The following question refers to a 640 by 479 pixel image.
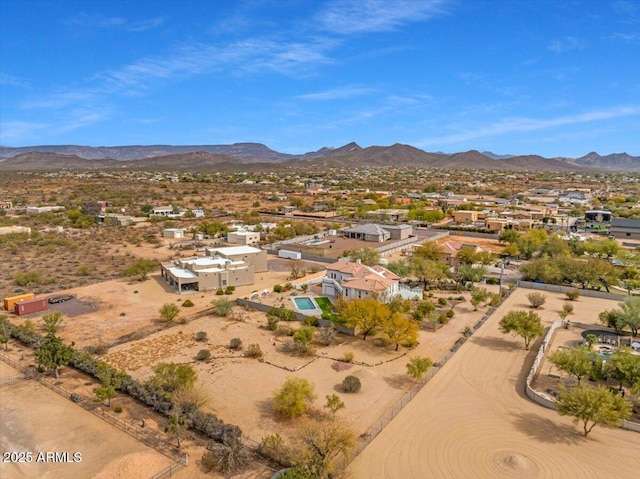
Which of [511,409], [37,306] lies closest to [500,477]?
[511,409]

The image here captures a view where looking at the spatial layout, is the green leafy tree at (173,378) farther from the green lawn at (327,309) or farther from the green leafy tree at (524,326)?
the green leafy tree at (524,326)

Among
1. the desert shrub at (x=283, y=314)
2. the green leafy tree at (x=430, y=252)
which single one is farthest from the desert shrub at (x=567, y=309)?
the desert shrub at (x=283, y=314)

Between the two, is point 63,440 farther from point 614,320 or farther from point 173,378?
point 614,320

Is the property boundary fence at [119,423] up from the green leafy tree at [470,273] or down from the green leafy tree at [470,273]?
down

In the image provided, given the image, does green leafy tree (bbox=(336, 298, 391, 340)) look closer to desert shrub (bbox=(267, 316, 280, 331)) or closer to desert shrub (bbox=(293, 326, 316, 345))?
desert shrub (bbox=(293, 326, 316, 345))

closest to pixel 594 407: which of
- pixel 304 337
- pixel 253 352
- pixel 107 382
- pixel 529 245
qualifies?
pixel 304 337

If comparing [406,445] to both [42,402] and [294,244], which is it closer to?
[42,402]
